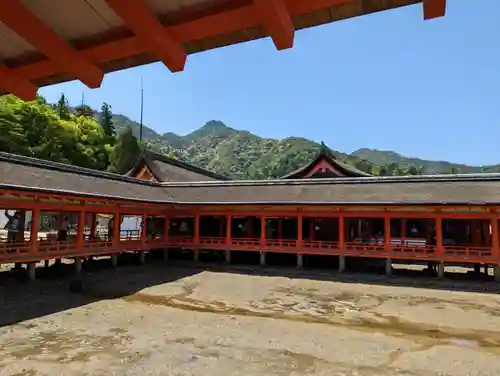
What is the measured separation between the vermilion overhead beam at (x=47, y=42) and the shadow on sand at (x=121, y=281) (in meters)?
10.6

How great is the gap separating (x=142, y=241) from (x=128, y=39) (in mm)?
21333

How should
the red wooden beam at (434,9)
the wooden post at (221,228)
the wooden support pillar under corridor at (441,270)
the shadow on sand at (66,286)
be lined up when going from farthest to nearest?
1. the wooden post at (221,228)
2. the wooden support pillar under corridor at (441,270)
3. the shadow on sand at (66,286)
4. the red wooden beam at (434,9)

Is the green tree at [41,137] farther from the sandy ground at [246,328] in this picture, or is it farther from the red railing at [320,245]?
the red railing at [320,245]

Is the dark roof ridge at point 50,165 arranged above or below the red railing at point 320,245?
above

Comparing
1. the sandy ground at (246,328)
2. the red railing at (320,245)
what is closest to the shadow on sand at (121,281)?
the sandy ground at (246,328)

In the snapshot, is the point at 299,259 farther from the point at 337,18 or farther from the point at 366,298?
the point at 337,18

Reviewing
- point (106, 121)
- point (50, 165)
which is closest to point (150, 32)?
point (50, 165)

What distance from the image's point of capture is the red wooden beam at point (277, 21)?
2586mm

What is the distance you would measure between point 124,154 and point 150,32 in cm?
6274

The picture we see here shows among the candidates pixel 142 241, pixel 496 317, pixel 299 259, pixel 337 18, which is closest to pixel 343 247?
pixel 299 259

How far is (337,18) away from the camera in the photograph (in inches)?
107

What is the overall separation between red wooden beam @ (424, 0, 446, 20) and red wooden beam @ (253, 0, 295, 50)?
0.90 m

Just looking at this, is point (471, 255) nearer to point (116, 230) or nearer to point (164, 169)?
point (116, 230)

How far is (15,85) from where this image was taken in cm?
334
